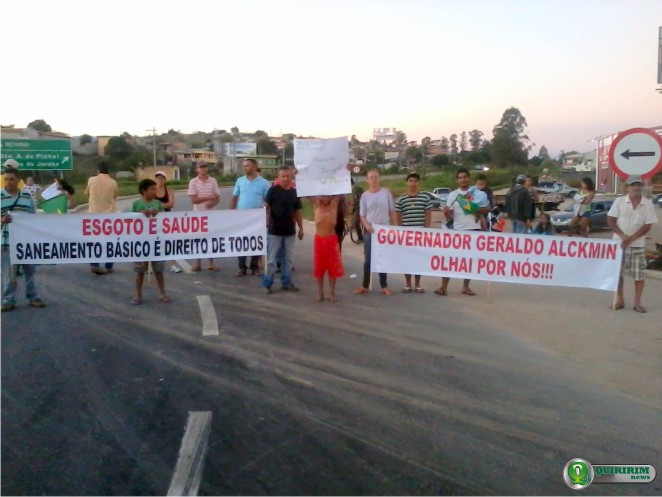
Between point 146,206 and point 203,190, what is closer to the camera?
point 146,206

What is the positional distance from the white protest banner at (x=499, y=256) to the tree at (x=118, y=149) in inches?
1930

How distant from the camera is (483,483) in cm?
458

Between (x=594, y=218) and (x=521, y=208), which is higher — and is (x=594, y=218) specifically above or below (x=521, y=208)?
below

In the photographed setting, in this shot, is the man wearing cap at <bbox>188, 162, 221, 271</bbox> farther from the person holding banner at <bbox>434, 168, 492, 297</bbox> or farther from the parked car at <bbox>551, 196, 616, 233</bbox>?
the parked car at <bbox>551, 196, 616, 233</bbox>

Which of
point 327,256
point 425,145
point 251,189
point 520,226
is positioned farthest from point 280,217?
point 425,145

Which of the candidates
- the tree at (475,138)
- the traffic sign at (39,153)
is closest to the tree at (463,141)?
the tree at (475,138)

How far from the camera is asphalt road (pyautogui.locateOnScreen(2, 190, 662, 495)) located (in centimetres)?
469

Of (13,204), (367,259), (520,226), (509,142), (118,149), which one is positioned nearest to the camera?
(13,204)

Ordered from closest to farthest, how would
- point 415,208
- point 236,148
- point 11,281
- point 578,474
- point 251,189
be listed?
point 578,474 < point 11,281 < point 415,208 < point 251,189 < point 236,148

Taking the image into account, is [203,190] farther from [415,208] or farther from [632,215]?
[632,215]

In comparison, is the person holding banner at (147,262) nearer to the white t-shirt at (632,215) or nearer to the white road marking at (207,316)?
the white road marking at (207,316)

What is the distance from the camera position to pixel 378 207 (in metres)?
10.9

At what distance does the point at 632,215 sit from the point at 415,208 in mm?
3112

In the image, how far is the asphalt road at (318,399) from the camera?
4.69 metres
